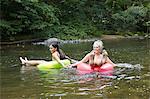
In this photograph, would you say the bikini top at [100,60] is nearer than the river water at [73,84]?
No

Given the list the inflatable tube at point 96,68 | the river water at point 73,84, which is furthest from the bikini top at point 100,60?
the river water at point 73,84

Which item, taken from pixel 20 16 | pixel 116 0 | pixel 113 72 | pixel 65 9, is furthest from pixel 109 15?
pixel 113 72

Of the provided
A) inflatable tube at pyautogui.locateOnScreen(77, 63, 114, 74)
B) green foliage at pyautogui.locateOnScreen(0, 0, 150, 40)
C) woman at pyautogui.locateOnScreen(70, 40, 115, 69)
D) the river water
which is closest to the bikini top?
woman at pyautogui.locateOnScreen(70, 40, 115, 69)

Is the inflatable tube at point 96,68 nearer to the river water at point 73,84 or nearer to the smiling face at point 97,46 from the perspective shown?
the river water at point 73,84

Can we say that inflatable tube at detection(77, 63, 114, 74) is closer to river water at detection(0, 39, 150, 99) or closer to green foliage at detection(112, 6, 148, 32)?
river water at detection(0, 39, 150, 99)

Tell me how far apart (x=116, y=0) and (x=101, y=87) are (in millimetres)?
29943

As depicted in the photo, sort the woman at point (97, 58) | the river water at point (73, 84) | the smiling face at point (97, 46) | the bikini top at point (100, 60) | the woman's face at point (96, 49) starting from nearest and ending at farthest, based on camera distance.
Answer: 1. the river water at point (73, 84)
2. the smiling face at point (97, 46)
3. the woman's face at point (96, 49)
4. the woman at point (97, 58)
5. the bikini top at point (100, 60)

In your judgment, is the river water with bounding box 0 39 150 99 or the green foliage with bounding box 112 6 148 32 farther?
the green foliage with bounding box 112 6 148 32

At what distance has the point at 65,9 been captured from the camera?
1270 inches

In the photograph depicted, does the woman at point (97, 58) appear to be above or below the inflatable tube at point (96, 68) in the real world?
above

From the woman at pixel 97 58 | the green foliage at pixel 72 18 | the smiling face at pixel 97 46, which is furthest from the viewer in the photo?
the green foliage at pixel 72 18

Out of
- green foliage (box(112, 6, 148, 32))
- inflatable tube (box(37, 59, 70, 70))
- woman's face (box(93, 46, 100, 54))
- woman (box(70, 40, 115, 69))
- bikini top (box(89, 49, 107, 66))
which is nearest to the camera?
woman's face (box(93, 46, 100, 54))

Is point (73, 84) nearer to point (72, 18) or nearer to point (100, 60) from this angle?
point (100, 60)

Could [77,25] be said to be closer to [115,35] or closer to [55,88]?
[115,35]
